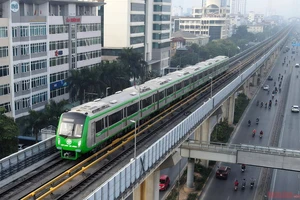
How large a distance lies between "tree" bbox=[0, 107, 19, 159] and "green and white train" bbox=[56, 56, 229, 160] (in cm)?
844

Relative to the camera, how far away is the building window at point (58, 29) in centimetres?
5971

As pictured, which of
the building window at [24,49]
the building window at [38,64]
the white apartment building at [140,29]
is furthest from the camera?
the white apartment building at [140,29]

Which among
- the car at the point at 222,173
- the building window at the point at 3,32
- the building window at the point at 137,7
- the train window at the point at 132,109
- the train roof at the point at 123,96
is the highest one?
the building window at the point at 137,7

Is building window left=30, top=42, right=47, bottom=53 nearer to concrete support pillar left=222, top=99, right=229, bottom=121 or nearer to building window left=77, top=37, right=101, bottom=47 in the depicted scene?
building window left=77, top=37, right=101, bottom=47

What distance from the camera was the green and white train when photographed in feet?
89.2

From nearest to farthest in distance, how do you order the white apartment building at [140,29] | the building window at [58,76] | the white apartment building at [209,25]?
the building window at [58,76]
the white apartment building at [140,29]
the white apartment building at [209,25]

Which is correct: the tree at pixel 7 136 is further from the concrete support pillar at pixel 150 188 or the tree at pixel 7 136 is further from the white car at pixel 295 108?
the white car at pixel 295 108

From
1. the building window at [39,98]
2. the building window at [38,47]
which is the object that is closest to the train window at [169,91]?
the building window at [38,47]

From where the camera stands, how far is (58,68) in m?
62.2

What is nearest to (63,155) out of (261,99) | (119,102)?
(119,102)

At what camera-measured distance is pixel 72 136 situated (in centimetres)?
2709

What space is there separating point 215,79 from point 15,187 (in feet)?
171

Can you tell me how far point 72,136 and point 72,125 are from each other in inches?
31.3

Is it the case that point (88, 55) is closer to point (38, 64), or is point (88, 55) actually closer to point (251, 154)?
point (38, 64)
